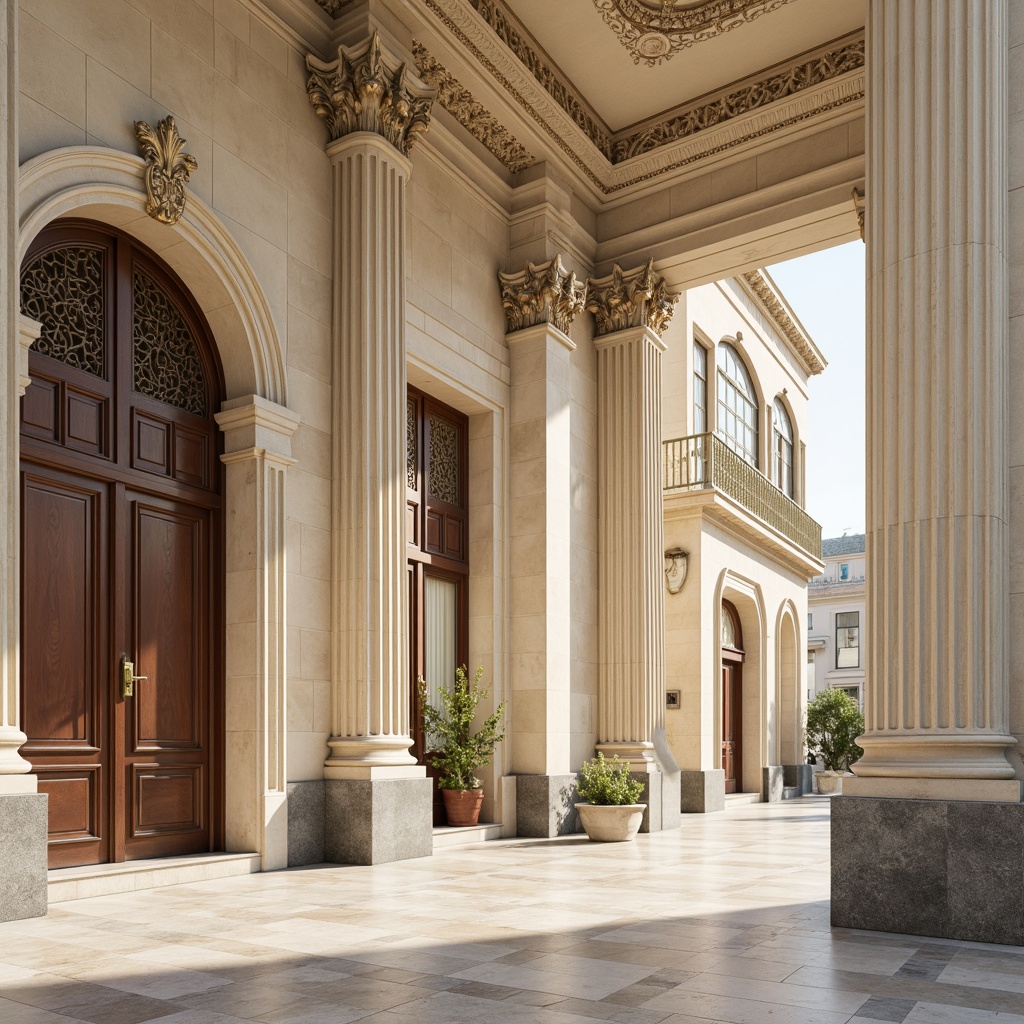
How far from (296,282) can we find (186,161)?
1603 millimetres

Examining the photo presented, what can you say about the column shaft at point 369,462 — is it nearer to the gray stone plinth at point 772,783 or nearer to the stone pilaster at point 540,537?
the stone pilaster at point 540,537

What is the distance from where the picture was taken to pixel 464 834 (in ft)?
36.9

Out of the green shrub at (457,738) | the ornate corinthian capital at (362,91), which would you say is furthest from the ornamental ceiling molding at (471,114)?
the green shrub at (457,738)

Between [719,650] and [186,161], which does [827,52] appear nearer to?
[186,161]

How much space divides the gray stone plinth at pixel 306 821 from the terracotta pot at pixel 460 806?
2.51 meters

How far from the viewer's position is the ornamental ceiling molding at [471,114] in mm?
11516

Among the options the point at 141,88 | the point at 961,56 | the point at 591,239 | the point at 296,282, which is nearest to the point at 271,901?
the point at 296,282

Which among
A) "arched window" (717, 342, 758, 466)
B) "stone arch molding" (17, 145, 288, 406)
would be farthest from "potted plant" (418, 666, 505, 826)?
"arched window" (717, 342, 758, 466)

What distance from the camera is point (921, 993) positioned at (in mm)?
4598

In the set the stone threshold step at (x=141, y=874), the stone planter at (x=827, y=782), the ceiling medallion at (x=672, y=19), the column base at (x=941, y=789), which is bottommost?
the stone planter at (x=827, y=782)

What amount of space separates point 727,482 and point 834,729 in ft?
29.3

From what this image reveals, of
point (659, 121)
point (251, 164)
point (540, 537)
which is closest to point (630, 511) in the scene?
point (540, 537)

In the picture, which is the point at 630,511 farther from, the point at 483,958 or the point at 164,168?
the point at 483,958

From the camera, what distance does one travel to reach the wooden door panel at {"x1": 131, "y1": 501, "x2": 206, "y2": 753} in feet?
27.5
